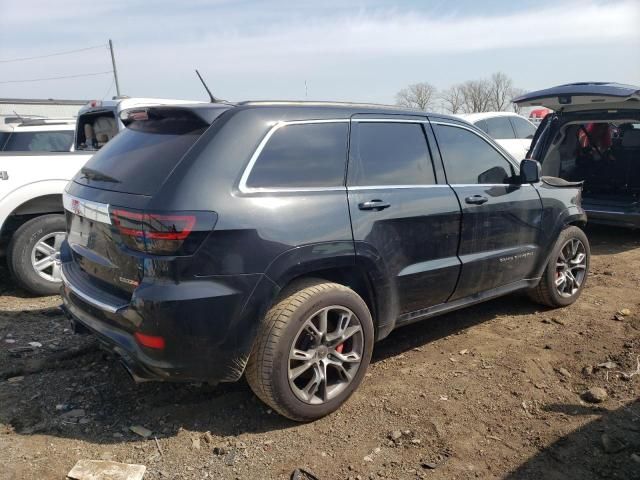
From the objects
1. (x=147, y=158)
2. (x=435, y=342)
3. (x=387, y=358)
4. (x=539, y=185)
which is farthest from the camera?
(x=539, y=185)

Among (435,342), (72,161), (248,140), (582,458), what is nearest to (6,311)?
(72,161)

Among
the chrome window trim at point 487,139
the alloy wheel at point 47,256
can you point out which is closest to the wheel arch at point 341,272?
the chrome window trim at point 487,139

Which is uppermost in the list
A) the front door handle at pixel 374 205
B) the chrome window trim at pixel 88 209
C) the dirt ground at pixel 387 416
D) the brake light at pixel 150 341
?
the chrome window trim at pixel 88 209

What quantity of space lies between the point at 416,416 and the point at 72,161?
4.23m

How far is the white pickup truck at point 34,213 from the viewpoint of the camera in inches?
205

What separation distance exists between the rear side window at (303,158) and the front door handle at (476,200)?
3.67 ft

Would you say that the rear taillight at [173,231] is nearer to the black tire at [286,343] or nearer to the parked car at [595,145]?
the black tire at [286,343]

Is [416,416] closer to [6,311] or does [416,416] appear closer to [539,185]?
[539,185]

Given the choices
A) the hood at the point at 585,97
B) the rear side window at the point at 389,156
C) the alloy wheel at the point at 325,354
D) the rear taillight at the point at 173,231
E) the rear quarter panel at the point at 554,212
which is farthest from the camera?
the hood at the point at 585,97

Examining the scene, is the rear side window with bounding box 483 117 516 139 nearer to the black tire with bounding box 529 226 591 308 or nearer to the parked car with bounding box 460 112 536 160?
the parked car with bounding box 460 112 536 160

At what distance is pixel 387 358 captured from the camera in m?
4.04

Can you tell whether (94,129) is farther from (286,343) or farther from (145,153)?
(286,343)

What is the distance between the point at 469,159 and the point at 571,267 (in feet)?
5.56

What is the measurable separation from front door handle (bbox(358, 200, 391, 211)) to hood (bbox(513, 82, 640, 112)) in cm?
431
